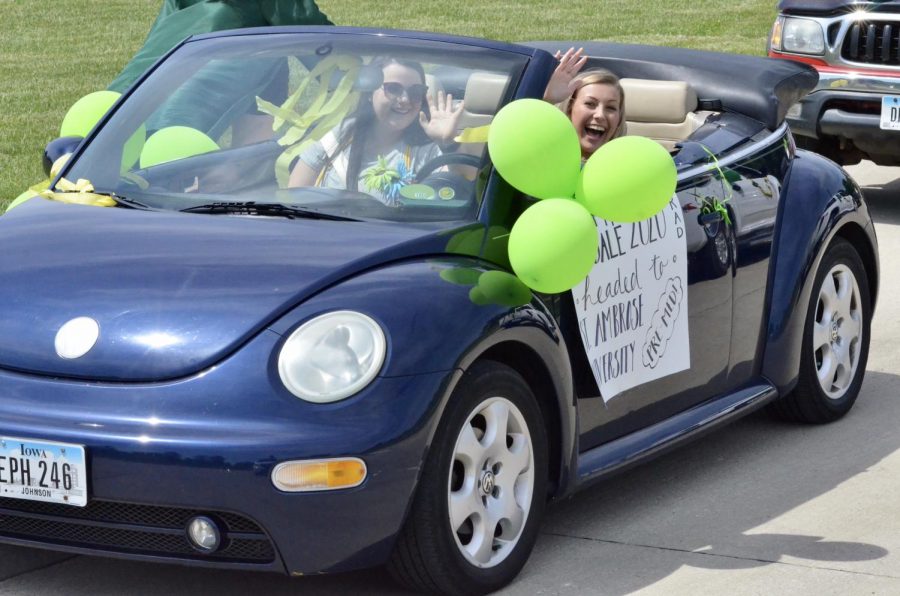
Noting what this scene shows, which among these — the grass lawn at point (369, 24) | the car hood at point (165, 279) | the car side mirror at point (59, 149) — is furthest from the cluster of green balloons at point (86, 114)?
the grass lawn at point (369, 24)

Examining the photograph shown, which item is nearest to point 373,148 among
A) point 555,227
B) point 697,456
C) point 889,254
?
point 555,227

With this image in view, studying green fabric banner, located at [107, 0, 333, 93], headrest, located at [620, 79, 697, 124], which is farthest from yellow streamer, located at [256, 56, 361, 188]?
green fabric banner, located at [107, 0, 333, 93]

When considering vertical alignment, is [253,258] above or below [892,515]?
above

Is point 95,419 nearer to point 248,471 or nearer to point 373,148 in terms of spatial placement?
point 248,471

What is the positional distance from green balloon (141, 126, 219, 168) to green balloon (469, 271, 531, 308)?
1.13m

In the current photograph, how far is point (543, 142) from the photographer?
4.61 metres

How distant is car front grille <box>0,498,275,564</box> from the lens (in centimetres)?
406

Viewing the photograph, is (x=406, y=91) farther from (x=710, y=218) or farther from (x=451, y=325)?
(x=710, y=218)

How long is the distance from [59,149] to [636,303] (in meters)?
1.97

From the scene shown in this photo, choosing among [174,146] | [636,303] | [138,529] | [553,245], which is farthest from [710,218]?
[138,529]

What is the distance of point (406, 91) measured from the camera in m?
5.03

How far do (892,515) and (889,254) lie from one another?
432cm

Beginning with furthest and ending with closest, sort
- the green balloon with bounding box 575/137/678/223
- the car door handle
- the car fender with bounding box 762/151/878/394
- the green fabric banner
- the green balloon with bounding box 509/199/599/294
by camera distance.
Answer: the green fabric banner, the car fender with bounding box 762/151/878/394, the car door handle, the green balloon with bounding box 575/137/678/223, the green balloon with bounding box 509/199/599/294

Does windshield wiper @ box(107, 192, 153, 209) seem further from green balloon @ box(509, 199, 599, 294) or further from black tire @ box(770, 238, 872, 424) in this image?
black tire @ box(770, 238, 872, 424)
